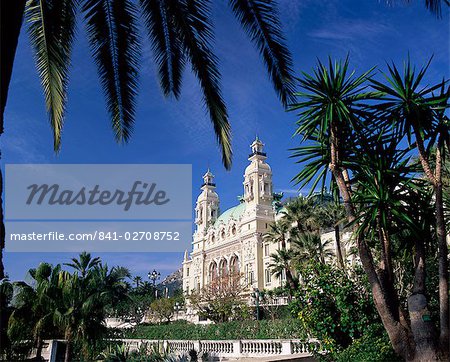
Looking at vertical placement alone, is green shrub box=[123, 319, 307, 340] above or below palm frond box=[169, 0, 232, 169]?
below

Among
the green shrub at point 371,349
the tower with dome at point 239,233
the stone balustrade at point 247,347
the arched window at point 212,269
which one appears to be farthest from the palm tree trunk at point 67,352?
the arched window at point 212,269

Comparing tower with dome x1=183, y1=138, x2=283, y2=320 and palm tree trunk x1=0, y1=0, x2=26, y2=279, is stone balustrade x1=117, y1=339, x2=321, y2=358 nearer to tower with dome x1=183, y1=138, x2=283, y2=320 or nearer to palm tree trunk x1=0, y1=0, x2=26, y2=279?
palm tree trunk x1=0, y1=0, x2=26, y2=279

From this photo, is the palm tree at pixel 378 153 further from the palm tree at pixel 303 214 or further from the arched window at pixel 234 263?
the arched window at pixel 234 263

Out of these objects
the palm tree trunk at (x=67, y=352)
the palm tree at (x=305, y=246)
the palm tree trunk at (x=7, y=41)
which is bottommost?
the palm tree trunk at (x=67, y=352)

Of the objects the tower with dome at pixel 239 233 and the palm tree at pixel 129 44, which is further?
the tower with dome at pixel 239 233

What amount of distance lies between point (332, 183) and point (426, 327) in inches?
162

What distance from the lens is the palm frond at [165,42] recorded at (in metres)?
6.61

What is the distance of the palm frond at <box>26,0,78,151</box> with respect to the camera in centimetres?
599

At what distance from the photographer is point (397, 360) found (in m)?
9.08

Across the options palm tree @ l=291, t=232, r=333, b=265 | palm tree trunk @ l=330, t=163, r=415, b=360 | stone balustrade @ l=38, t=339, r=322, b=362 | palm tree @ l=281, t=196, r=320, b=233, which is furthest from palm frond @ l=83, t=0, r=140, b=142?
palm tree @ l=281, t=196, r=320, b=233

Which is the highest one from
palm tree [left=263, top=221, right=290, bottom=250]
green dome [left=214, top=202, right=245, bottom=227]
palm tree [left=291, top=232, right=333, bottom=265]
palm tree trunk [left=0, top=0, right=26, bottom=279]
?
green dome [left=214, top=202, right=245, bottom=227]

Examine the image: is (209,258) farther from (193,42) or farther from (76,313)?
(193,42)

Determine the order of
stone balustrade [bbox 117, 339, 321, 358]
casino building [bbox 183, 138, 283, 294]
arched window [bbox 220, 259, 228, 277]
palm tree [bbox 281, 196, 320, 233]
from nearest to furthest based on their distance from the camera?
1. stone balustrade [bbox 117, 339, 321, 358]
2. palm tree [bbox 281, 196, 320, 233]
3. casino building [bbox 183, 138, 283, 294]
4. arched window [bbox 220, 259, 228, 277]

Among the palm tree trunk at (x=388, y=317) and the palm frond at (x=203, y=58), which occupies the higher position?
the palm frond at (x=203, y=58)
